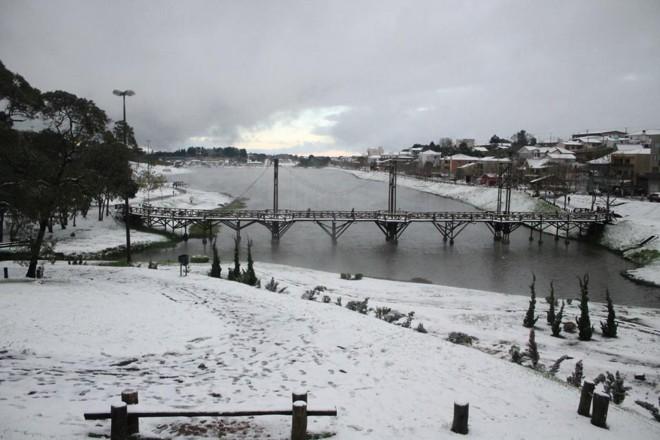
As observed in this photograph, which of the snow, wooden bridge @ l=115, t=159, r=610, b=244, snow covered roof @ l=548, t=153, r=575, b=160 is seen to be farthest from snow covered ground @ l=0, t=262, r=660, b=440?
snow covered roof @ l=548, t=153, r=575, b=160

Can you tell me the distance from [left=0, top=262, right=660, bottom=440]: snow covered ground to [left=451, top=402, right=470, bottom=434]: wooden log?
0.27 metres

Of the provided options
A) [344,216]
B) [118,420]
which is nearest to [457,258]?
[344,216]

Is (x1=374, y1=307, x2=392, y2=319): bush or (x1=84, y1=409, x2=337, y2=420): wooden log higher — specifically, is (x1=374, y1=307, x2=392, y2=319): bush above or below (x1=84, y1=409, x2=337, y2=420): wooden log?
below

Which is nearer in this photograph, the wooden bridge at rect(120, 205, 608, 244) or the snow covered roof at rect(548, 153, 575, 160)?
the wooden bridge at rect(120, 205, 608, 244)

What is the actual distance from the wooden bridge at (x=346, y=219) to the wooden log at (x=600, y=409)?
34219mm

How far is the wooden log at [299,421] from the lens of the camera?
647 centimetres

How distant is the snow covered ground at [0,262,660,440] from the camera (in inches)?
300

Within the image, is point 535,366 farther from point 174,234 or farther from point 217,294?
point 174,234

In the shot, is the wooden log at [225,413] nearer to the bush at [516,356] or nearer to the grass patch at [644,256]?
the bush at [516,356]

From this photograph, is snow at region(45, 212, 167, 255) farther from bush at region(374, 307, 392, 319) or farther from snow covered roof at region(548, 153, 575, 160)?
snow covered roof at region(548, 153, 575, 160)

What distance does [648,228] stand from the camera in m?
41.3

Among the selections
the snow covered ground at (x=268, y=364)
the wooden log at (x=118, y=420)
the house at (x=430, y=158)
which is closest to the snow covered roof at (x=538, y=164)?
the house at (x=430, y=158)

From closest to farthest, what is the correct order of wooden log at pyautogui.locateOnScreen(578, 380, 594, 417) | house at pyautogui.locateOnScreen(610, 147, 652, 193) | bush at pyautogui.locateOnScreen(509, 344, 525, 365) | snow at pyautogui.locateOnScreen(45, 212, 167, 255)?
wooden log at pyautogui.locateOnScreen(578, 380, 594, 417) < bush at pyautogui.locateOnScreen(509, 344, 525, 365) < snow at pyautogui.locateOnScreen(45, 212, 167, 255) < house at pyautogui.locateOnScreen(610, 147, 652, 193)

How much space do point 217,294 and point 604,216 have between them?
44507 mm
